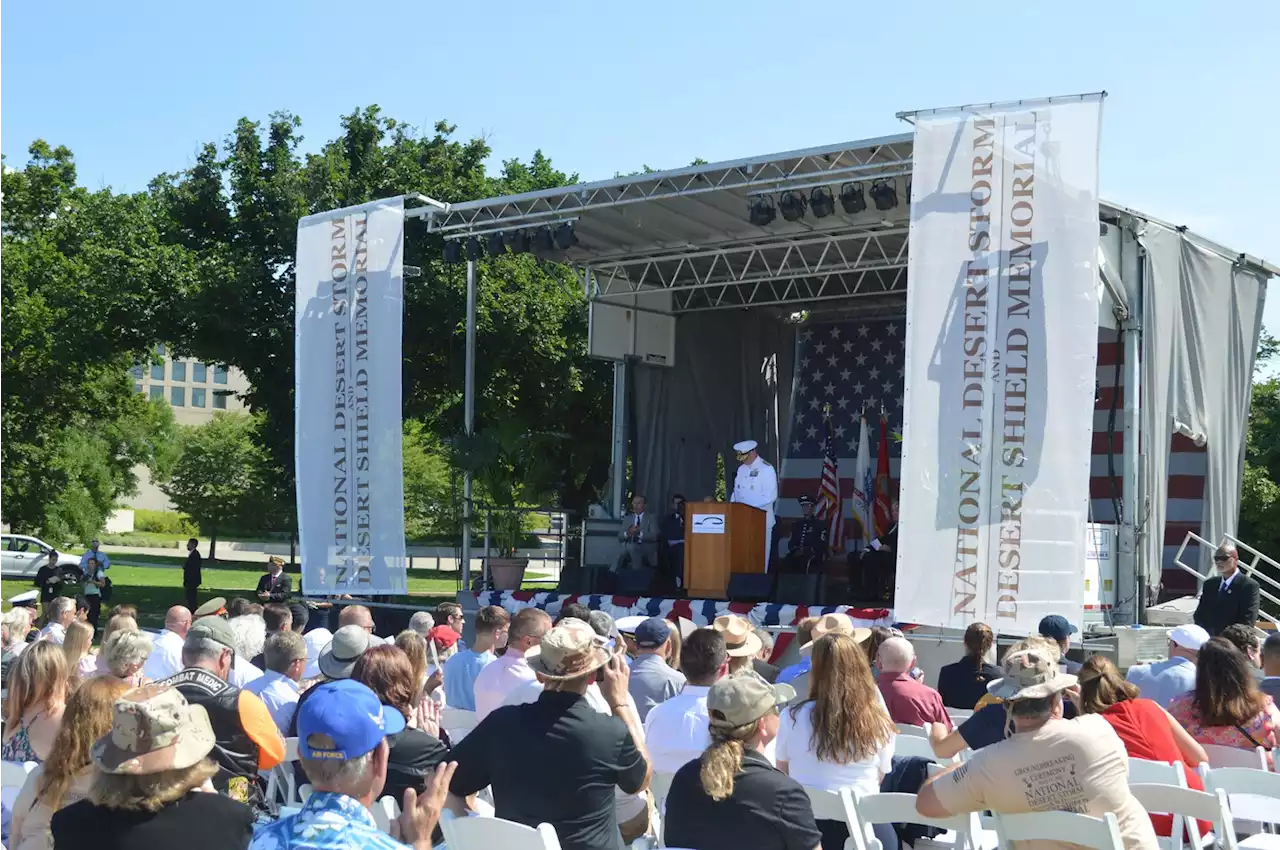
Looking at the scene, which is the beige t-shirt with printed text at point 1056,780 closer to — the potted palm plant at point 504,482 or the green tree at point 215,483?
the potted palm plant at point 504,482

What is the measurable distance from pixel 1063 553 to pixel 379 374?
7021 millimetres

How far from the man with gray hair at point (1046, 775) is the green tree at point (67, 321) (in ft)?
62.9

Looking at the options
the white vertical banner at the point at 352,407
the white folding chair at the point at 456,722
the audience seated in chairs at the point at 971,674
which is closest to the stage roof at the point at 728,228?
the white vertical banner at the point at 352,407

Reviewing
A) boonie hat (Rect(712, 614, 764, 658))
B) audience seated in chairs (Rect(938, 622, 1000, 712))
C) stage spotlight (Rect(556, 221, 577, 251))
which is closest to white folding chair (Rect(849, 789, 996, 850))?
boonie hat (Rect(712, 614, 764, 658))

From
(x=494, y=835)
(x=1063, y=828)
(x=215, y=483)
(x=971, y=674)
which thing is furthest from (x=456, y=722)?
(x=215, y=483)

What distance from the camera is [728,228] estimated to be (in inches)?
586

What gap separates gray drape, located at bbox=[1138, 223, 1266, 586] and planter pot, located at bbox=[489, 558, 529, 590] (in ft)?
22.7

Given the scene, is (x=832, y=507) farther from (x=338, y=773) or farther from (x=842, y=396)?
(x=338, y=773)

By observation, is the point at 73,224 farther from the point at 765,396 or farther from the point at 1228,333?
the point at 1228,333

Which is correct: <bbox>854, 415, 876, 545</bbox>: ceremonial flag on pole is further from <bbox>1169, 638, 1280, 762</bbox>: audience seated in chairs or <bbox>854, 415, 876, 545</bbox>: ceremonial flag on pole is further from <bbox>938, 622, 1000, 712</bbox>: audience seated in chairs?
<bbox>1169, 638, 1280, 762</bbox>: audience seated in chairs

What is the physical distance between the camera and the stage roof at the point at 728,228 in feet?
40.9

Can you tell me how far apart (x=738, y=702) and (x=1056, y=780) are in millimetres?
922

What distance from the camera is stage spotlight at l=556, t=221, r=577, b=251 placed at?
45.9ft

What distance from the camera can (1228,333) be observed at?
42.2ft
